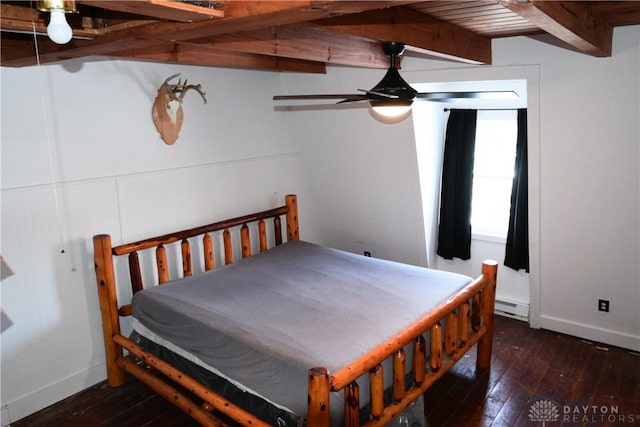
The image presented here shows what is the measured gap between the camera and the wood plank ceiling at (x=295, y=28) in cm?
152

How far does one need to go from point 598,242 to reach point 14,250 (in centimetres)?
398

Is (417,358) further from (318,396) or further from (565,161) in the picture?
(565,161)

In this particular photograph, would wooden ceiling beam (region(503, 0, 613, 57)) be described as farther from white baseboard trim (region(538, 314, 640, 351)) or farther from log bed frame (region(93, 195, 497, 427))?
white baseboard trim (region(538, 314, 640, 351))

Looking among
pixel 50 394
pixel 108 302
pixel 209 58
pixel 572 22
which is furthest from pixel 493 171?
pixel 50 394

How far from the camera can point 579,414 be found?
9.93ft

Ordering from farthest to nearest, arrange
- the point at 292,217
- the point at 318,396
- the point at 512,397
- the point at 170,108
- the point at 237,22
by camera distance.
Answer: the point at 292,217
the point at 170,108
the point at 512,397
the point at 318,396
the point at 237,22

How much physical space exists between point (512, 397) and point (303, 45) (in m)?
2.57

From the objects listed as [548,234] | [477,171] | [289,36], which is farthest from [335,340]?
[477,171]

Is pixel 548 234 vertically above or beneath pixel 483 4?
beneath

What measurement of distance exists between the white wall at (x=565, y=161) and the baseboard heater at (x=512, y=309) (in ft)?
0.64

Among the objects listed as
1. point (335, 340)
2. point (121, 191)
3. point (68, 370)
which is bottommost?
point (68, 370)

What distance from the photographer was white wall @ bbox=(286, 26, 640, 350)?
334 centimetres

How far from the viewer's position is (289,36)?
275 centimetres

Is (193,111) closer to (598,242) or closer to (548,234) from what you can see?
(548,234)
